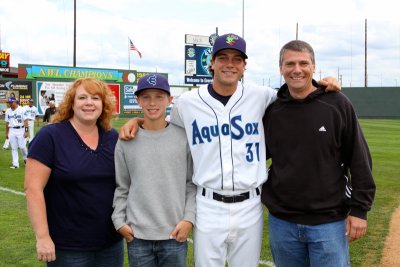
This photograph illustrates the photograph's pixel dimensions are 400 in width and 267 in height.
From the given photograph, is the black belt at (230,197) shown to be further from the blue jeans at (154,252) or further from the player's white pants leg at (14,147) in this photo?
the player's white pants leg at (14,147)

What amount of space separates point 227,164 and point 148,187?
1.97 feet

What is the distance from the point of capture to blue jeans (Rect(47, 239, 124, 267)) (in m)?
2.83

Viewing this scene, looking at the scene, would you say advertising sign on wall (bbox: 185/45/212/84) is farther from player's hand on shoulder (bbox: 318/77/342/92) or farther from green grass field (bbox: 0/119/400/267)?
player's hand on shoulder (bbox: 318/77/342/92)

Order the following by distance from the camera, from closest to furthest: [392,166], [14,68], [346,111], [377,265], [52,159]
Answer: [52,159]
[346,111]
[377,265]
[392,166]
[14,68]

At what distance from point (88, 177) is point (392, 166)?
1144cm

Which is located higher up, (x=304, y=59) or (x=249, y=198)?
(x=304, y=59)

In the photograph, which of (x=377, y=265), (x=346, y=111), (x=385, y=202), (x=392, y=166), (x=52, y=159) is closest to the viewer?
(x=52, y=159)

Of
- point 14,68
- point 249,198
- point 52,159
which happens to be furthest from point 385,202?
point 14,68

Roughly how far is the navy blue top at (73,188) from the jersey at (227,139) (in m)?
0.66

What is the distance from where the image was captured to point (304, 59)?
299 centimetres

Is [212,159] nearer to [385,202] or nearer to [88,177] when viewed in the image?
[88,177]

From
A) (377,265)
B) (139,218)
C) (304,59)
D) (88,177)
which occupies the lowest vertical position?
(377,265)

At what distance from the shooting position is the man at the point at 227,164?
10.3 ft

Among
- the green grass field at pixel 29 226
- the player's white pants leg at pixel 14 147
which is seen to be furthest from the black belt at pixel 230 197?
the player's white pants leg at pixel 14 147
